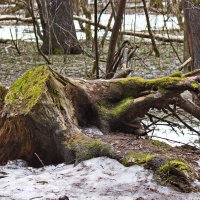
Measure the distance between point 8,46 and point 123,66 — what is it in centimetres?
811

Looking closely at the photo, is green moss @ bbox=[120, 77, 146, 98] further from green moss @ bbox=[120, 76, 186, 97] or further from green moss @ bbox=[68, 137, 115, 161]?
green moss @ bbox=[68, 137, 115, 161]

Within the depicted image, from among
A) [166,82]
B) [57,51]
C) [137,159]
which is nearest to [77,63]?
[57,51]

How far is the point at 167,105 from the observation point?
466cm

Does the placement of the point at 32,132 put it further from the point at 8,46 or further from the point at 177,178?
the point at 8,46

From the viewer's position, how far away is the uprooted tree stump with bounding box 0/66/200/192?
402cm

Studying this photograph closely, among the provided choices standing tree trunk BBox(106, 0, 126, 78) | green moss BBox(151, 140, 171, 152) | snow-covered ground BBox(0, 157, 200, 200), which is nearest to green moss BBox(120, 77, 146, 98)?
green moss BBox(151, 140, 171, 152)

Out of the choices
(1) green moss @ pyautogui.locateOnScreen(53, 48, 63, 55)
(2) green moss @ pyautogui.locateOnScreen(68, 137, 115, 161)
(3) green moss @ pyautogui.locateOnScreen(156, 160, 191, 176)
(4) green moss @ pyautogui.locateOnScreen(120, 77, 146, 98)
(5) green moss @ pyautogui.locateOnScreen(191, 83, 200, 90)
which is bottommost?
(1) green moss @ pyautogui.locateOnScreen(53, 48, 63, 55)

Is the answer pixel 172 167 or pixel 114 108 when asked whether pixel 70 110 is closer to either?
pixel 114 108

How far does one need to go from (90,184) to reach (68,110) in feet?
3.63

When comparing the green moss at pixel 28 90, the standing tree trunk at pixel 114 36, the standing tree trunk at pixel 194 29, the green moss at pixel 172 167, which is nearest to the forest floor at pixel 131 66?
the green moss at pixel 172 167

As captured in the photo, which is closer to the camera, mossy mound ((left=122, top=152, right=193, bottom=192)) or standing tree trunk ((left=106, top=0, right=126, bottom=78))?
mossy mound ((left=122, top=152, right=193, bottom=192))

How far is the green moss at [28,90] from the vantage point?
13.4 feet

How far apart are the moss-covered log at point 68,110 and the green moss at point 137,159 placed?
0.52 ft

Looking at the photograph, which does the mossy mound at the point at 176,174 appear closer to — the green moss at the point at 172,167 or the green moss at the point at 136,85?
the green moss at the point at 172,167
